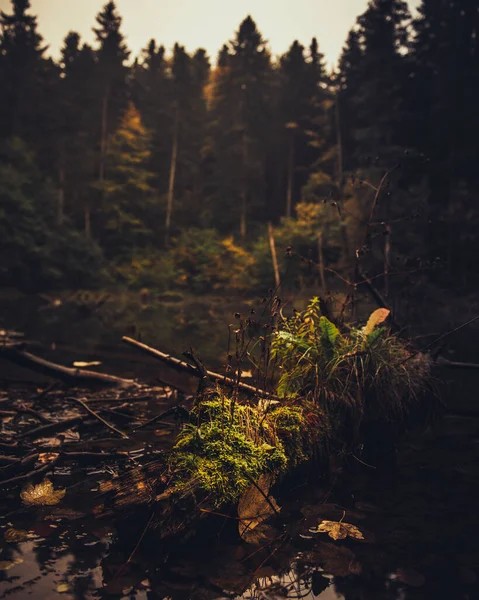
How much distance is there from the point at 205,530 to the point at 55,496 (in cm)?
141

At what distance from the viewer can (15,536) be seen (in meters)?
3.31

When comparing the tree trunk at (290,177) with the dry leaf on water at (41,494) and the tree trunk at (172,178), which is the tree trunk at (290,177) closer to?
the tree trunk at (172,178)

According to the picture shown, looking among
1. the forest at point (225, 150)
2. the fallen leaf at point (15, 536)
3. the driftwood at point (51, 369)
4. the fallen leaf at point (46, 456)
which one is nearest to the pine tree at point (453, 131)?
the forest at point (225, 150)

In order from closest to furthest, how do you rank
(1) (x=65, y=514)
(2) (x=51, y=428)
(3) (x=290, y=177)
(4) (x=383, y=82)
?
(1) (x=65, y=514)
(2) (x=51, y=428)
(4) (x=383, y=82)
(3) (x=290, y=177)

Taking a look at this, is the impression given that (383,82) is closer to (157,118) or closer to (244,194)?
(244,194)

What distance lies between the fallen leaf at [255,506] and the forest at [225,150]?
22570mm

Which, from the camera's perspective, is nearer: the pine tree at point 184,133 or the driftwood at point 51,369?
the driftwood at point 51,369

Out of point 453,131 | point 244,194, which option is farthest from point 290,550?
point 244,194

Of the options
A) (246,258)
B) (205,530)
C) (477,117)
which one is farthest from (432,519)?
(246,258)

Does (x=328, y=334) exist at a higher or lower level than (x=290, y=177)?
lower

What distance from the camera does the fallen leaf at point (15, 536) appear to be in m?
3.26

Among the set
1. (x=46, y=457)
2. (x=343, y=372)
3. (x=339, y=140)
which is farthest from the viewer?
(x=339, y=140)

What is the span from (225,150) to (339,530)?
4202 centimetres

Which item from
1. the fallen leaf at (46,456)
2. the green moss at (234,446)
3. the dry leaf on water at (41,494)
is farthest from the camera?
the fallen leaf at (46,456)
